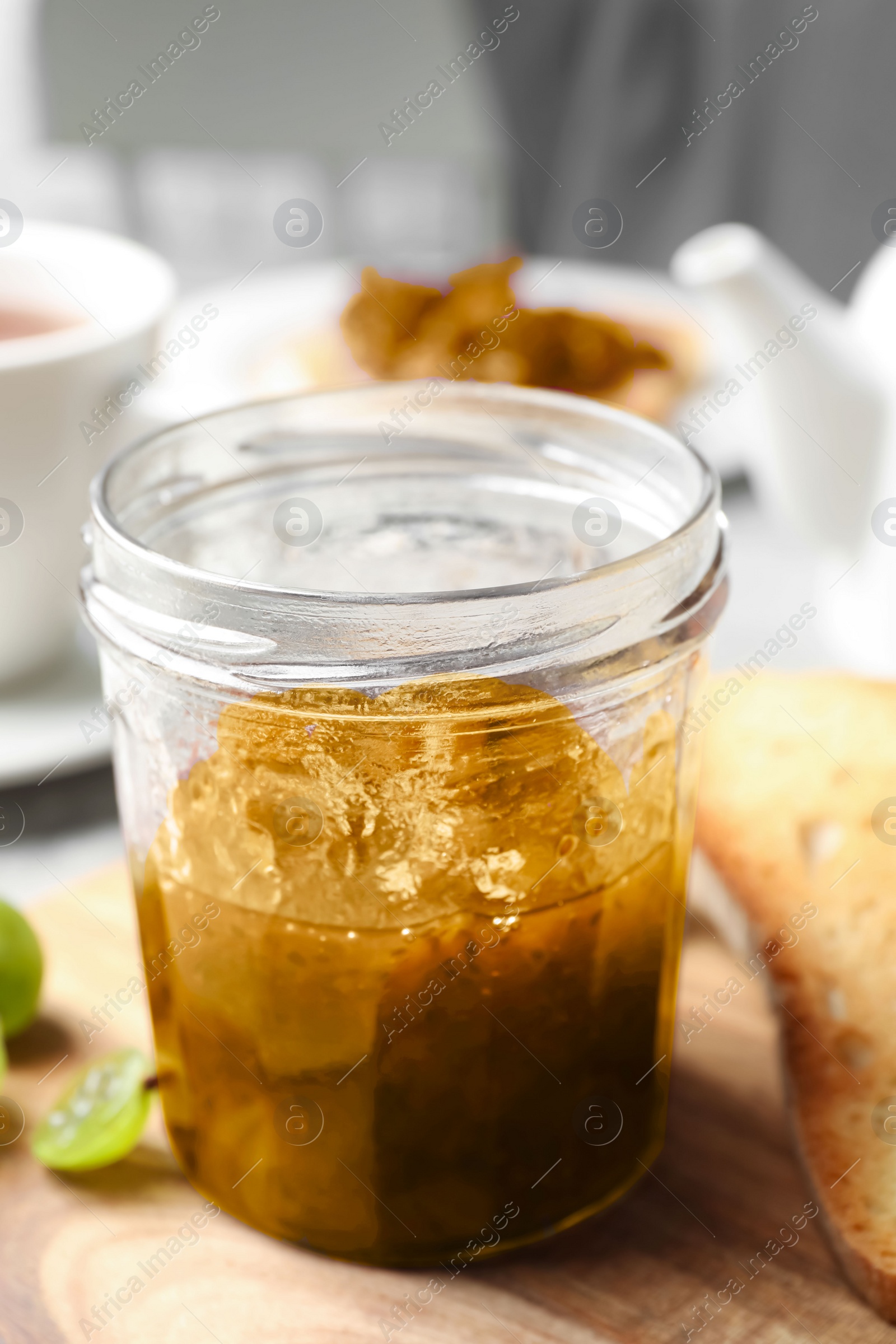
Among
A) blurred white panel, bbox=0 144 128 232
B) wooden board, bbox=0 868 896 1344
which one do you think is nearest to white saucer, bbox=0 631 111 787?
wooden board, bbox=0 868 896 1344

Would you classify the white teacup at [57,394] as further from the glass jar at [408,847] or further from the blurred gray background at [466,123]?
the blurred gray background at [466,123]

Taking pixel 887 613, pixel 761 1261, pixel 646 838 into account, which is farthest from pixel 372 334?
pixel 761 1261

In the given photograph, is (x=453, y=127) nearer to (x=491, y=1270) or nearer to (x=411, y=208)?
(x=411, y=208)

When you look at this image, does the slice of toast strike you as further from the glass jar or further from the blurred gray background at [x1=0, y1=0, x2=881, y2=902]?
the blurred gray background at [x1=0, y1=0, x2=881, y2=902]

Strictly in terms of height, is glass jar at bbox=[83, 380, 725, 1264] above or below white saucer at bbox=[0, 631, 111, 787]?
above

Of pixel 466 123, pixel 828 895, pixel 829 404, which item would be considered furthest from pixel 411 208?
pixel 828 895

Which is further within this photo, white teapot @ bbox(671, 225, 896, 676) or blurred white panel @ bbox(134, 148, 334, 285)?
blurred white panel @ bbox(134, 148, 334, 285)

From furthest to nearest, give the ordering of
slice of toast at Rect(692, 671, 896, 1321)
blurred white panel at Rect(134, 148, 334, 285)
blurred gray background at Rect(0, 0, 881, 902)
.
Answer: blurred white panel at Rect(134, 148, 334, 285), blurred gray background at Rect(0, 0, 881, 902), slice of toast at Rect(692, 671, 896, 1321)
